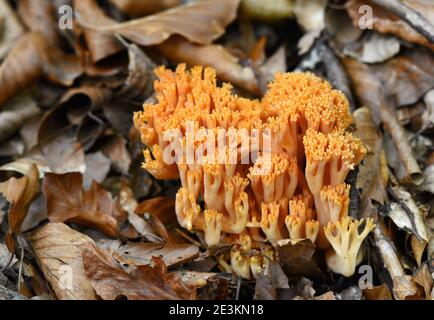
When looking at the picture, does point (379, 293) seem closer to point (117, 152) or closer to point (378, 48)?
point (378, 48)

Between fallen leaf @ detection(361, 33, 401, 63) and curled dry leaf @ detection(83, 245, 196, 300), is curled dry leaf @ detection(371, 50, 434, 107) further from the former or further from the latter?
curled dry leaf @ detection(83, 245, 196, 300)

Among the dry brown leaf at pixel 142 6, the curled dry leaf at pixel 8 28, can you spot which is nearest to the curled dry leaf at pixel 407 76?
the dry brown leaf at pixel 142 6

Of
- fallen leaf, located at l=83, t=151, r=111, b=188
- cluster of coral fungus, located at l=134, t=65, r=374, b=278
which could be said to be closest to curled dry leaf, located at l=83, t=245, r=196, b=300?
cluster of coral fungus, located at l=134, t=65, r=374, b=278

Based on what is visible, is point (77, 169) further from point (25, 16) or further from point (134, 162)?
point (25, 16)

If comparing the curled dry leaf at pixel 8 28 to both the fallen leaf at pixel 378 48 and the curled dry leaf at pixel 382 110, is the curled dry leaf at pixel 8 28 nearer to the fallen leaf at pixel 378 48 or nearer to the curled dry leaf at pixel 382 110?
the curled dry leaf at pixel 382 110

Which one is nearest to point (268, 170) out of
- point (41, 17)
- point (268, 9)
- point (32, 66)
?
point (268, 9)

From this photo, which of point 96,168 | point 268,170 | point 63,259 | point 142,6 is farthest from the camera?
point 142,6

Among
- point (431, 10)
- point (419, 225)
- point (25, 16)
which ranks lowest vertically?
point (419, 225)
